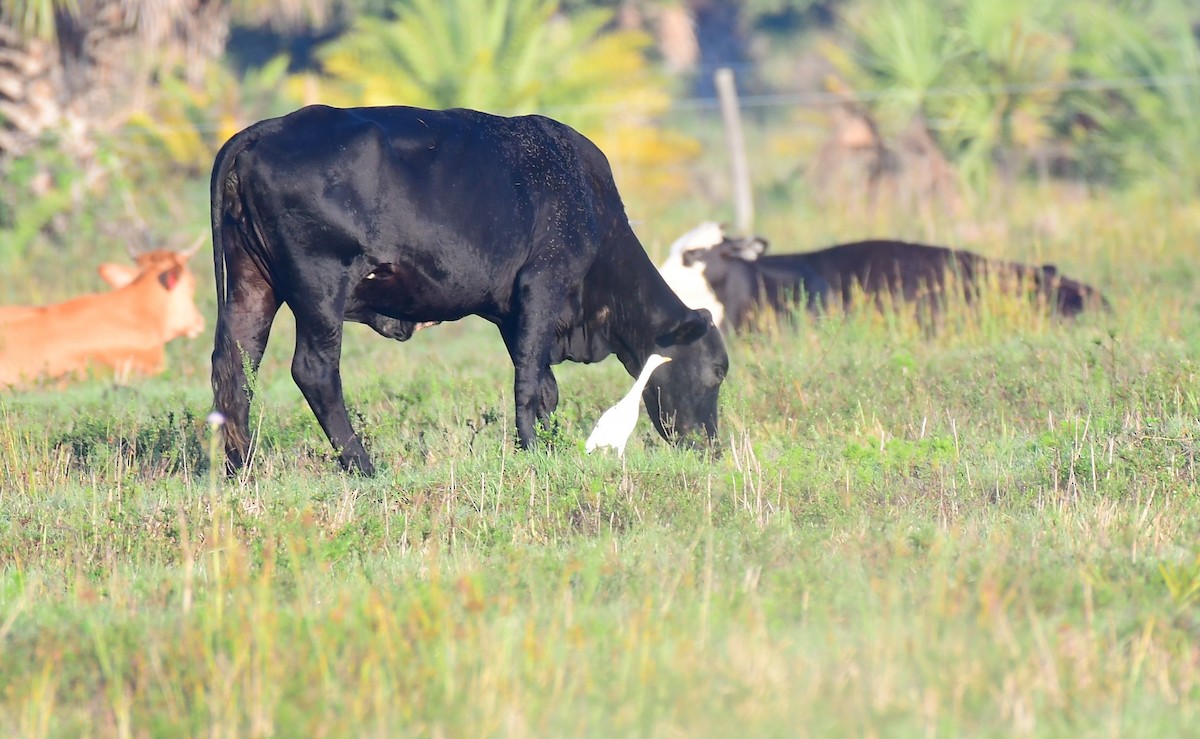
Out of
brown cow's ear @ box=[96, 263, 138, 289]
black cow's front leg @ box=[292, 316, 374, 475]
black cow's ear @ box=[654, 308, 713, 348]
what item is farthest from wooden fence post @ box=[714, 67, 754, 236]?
black cow's front leg @ box=[292, 316, 374, 475]

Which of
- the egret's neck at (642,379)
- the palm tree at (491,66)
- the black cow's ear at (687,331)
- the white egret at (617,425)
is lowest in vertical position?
the white egret at (617,425)

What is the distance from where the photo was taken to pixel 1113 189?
18.2m

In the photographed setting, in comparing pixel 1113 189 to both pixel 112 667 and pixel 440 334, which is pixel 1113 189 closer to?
pixel 440 334

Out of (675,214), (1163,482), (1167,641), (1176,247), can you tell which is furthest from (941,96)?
(1167,641)

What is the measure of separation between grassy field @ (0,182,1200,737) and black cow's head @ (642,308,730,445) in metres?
0.19

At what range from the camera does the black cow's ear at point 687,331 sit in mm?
7906

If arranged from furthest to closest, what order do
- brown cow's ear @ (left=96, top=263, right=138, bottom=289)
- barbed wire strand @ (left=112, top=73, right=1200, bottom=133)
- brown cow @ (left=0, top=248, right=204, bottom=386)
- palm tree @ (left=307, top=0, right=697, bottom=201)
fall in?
palm tree @ (left=307, top=0, right=697, bottom=201)
barbed wire strand @ (left=112, top=73, right=1200, bottom=133)
brown cow's ear @ (left=96, top=263, right=138, bottom=289)
brown cow @ (left=0, top=248, right=204, bottom=386)

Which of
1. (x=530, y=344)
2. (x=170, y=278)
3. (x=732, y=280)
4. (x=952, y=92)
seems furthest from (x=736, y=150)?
(x=530, y=344)

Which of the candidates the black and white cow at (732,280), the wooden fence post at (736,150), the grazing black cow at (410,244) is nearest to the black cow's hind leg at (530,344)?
the grazing black cow at (410,244)

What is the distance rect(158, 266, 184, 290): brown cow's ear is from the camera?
35.6 feet

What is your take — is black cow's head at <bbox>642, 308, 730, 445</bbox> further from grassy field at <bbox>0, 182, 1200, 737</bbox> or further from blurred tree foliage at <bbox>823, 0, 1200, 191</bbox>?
blurred tree foliage at <bbox>823, 0, 1200, 191</bbox>

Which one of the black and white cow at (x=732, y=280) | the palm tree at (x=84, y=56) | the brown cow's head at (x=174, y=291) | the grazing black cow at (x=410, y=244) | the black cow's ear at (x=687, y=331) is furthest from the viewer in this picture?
the palm tree at (x=84, y=56)

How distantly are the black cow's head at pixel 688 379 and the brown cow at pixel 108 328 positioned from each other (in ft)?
13.5

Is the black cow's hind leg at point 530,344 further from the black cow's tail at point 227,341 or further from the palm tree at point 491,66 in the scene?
the palm tree at point 491,66
